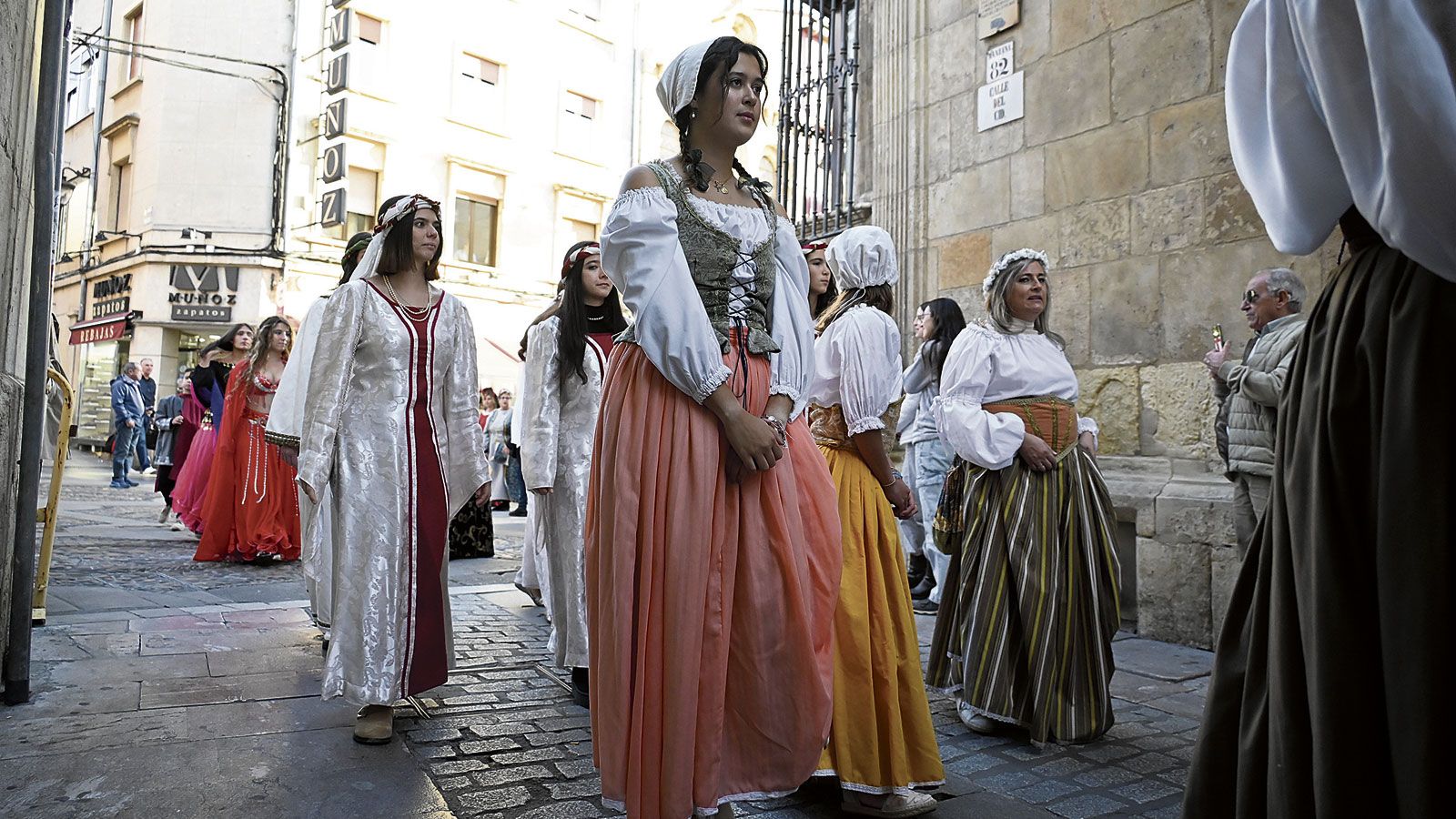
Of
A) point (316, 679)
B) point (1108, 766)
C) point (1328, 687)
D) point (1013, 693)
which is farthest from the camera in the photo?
point (316, 679)

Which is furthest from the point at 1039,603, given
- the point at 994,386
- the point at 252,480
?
the point at 252,480

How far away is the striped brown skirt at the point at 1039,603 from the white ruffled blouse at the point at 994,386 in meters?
0.16

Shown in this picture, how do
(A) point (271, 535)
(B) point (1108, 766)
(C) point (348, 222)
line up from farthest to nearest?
(C) point (348, 222), (A) point (271, 535), (B) point (1108, 766)

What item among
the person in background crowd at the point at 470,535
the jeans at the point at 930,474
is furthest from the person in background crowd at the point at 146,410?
the jeans at the point at 930,474

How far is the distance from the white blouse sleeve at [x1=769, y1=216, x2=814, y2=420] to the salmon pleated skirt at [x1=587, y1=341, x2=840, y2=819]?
0.41 feet

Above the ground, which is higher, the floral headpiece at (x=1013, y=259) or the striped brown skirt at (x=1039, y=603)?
the floral headpiece at (x=1013, y=259)

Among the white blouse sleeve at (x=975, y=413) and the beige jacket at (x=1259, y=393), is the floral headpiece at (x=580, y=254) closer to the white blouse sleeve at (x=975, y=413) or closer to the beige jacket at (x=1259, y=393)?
the white blouse sleeve at (x=975, y=413)

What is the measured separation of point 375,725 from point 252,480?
208 inches

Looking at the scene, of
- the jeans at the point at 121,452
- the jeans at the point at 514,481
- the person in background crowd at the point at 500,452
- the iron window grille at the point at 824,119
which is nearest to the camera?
the iron window grille at the point at 824,119

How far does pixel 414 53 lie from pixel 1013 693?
72.3 feet

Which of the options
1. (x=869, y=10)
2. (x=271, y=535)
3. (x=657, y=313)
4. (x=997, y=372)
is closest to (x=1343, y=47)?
(x=657, y=313)

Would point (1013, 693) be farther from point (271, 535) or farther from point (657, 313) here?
point (271, 535)

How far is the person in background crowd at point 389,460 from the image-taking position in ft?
11.2

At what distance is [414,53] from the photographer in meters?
22.0
